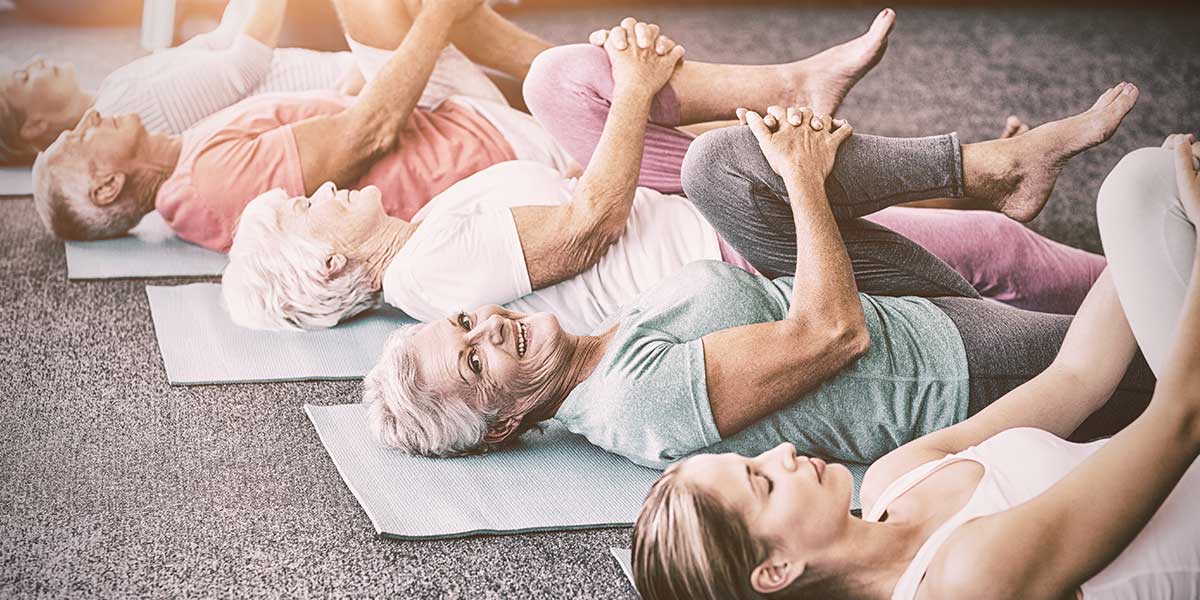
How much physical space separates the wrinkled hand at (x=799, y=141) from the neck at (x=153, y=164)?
1.31 metres

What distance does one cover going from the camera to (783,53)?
352 centimetres

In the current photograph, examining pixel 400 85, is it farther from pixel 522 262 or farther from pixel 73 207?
pixel 73 207

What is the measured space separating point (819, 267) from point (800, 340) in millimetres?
96

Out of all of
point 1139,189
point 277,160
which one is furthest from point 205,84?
point 1139,189

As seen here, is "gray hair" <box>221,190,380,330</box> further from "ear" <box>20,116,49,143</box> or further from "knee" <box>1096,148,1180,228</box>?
"knee" <box>1096,148,1180,228</box>

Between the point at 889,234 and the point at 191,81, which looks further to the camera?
the point at 191,81

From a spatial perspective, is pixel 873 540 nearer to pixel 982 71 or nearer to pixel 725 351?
pixel 725 351

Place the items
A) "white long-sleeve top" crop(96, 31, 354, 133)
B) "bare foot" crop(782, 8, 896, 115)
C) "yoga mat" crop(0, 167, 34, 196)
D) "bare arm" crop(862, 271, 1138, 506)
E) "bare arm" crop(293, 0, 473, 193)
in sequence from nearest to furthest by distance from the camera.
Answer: "bare arm" crop(862, 271, 1138, 506) → "bare foot" crop(782, 8, 896, 115) → "bare arm" crop(293, 0, 473, 193) → "white long-sleeve top" crop(96, 31, 354, 133) → "yoga mat" crop(0, 167, 34, 196)

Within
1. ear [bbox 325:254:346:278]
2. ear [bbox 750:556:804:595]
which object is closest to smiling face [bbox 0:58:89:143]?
ear [bbox 325:254:346:278]

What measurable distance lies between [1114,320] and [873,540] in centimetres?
42

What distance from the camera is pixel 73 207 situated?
7.67 ft

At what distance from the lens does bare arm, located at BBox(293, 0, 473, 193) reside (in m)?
2.12

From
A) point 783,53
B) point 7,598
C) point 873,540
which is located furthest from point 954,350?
point 783,53

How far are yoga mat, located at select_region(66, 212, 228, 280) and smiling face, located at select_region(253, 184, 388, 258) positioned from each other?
52 cm
